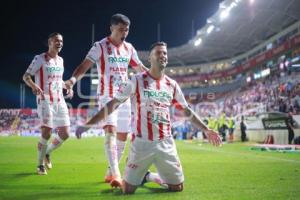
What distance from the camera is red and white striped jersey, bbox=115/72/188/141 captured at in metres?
4.52

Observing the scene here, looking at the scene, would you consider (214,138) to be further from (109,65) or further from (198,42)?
(198,42)

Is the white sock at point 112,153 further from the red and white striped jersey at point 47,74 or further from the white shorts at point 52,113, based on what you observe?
the red and white striped jersey at point 47,74

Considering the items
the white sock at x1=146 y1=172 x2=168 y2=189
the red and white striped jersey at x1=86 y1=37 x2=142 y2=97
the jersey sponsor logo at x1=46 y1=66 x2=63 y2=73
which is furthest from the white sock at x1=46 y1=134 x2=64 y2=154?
the white sock at x1=146 y1=172 x2=168 y2=189

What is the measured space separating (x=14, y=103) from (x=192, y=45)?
32554mm

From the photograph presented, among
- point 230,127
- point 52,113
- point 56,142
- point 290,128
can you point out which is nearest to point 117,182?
point 52,113

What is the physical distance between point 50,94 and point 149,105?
10.9ft

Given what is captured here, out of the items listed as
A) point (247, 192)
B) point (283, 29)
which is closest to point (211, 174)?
point (247, 192)

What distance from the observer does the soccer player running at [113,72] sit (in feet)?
17.4

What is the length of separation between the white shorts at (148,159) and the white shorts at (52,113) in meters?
3.11

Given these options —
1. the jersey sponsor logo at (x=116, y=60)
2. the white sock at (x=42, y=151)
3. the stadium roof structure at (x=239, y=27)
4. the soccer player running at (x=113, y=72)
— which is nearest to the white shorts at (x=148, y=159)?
the soccer player running at (x=113, y=72)

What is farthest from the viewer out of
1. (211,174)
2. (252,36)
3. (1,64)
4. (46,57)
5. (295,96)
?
(1,64)

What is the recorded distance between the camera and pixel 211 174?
22.2ft

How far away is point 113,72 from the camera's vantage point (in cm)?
554

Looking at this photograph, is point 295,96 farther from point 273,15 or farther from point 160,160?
point 160,160
